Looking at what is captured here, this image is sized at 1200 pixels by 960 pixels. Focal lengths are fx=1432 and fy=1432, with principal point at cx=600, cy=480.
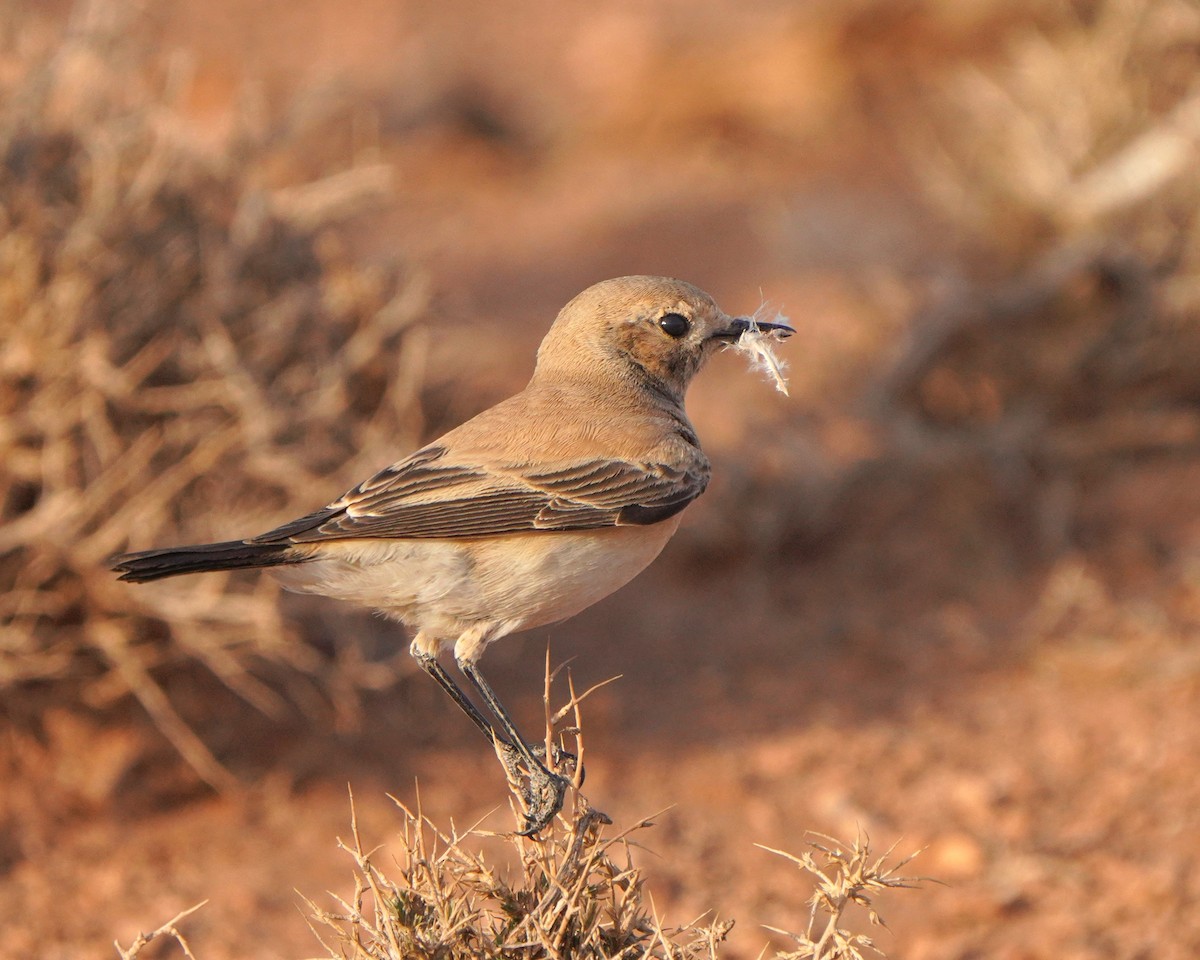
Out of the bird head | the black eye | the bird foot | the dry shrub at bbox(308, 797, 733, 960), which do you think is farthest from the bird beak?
the dry shrub at bbox(308, 797, 733, 960)

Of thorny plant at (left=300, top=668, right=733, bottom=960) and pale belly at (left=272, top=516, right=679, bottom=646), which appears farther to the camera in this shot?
pale belly at (left=272, top=516, right=679, bottom=646)

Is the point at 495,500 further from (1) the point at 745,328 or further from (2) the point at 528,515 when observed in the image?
(1) the point at 745,328

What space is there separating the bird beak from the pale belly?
2.66 ft

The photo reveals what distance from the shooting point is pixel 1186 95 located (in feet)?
33.3

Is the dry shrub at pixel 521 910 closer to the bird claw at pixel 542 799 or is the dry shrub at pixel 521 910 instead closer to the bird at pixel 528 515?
the bird claw at pixel 542 799

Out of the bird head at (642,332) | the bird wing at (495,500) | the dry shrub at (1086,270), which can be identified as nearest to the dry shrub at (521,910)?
the bird wing at (495,500)

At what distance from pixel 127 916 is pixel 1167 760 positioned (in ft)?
15.8

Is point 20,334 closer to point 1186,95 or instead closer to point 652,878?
point 652,878

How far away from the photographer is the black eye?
15.3ft

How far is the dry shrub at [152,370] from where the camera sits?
632cm

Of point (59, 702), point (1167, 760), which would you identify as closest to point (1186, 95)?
point (1167, 760)

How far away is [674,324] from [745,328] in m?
0.23

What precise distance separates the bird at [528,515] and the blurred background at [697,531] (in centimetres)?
225

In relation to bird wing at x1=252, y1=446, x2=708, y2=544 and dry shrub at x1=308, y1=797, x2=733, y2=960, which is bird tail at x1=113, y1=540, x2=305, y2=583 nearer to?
bird wing at x1=252, y1=446, x2=708, y2=544
